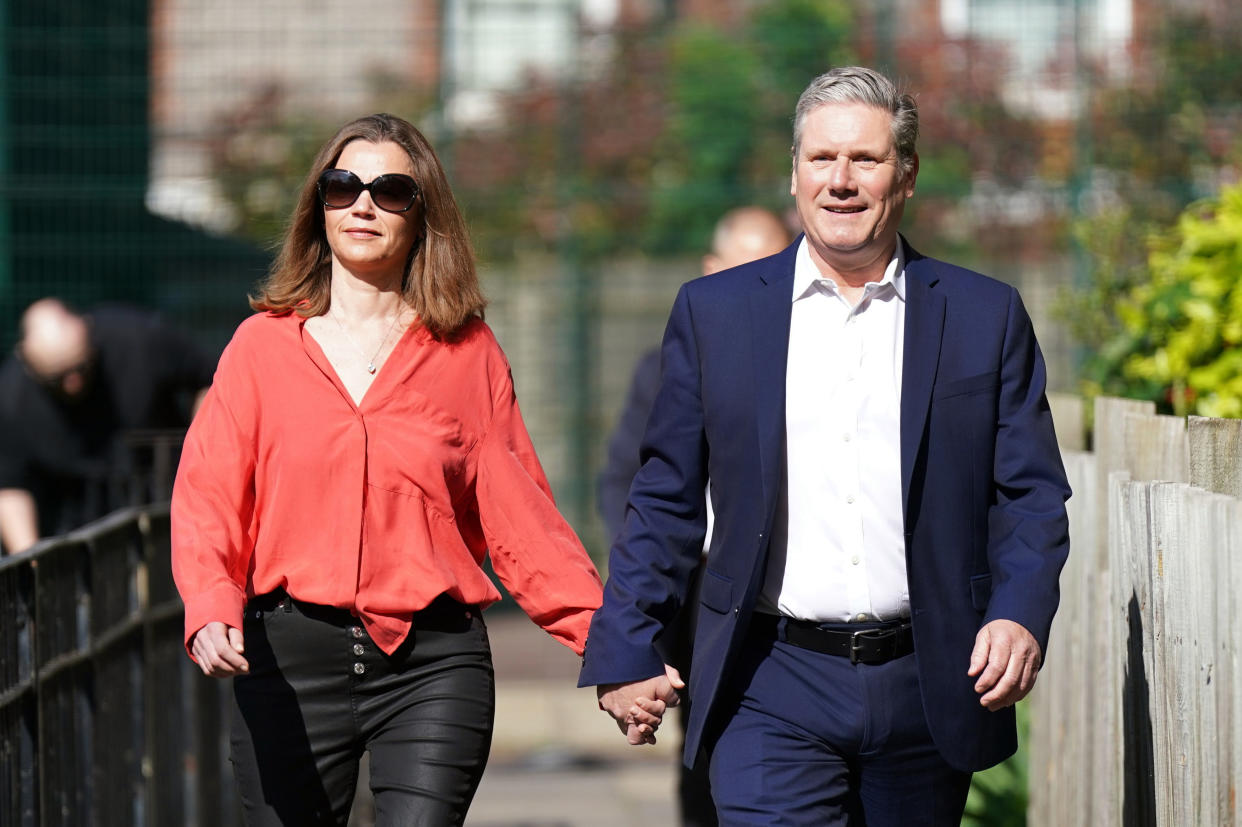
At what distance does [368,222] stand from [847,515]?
4.12 feet

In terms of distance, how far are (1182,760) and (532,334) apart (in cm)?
688

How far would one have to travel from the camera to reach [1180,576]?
3.47 meters

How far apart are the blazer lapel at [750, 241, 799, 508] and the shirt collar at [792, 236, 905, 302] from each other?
0.02 meters

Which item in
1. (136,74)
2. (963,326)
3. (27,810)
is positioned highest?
(136,74)

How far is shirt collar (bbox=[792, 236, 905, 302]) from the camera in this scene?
12.2ft

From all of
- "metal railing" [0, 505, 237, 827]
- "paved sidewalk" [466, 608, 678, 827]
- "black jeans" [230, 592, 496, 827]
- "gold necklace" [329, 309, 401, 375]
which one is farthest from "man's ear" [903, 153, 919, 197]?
"paved sidewalk" [466, 608, 678, 827]

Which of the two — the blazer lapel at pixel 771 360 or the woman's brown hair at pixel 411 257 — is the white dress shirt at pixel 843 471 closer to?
the blazer lapel at pixel 771 360

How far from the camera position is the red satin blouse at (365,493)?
12.7 feet

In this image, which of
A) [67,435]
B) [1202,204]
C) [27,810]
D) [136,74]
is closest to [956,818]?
[27,810]

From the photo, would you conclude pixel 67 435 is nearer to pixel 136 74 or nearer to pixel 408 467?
pixel 136 74

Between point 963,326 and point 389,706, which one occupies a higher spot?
point 963,326

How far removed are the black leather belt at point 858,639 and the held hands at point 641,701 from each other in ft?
0.84

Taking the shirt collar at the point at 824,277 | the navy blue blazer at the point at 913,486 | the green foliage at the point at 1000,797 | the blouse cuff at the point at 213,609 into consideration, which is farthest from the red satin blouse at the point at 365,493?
the green foliage at the point at 1000,797

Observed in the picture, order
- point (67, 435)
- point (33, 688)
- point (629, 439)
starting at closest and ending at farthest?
1. point (33, 688)
2. point (629, 439)
3. point (67, 435)
